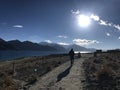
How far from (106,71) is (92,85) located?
11.9 ft

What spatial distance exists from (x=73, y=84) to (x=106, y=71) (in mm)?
4038

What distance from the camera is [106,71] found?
18531 millimetres

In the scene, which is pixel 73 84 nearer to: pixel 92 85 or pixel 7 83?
pixel 92 85

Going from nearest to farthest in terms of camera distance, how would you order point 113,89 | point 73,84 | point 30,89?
point 113,89 → point 30,89 → point 73,84

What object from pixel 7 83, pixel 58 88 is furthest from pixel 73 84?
pixel 7 83

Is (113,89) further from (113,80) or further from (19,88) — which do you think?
(19,88)

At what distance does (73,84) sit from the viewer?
1595 cm

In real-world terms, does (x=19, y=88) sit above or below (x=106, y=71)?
below

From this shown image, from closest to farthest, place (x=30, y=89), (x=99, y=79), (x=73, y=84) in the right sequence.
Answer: (x=30, y=89) < (x=73, y=84) < (x=99, y=79)

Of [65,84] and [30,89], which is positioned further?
[65,84]

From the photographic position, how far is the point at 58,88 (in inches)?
573

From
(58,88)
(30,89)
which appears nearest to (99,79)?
(58,88)

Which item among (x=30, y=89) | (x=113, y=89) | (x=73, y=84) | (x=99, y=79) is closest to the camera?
(x=113, y=89)

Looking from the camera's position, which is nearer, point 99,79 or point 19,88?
point 19,88
